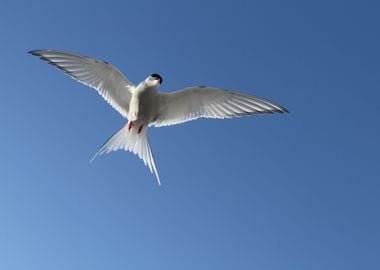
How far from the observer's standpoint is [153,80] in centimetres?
920

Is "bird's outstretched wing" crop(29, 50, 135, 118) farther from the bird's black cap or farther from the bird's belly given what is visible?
the bird's black cap

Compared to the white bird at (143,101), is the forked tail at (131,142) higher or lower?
lower

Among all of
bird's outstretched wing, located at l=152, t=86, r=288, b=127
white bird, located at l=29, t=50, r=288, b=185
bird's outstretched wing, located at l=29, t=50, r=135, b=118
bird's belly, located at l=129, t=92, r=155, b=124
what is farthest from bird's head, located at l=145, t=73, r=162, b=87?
bird's outstretched wing, located at l=29, t=50, r=135, b=118

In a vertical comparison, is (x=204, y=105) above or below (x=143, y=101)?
above

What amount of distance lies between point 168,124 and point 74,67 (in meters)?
1.84

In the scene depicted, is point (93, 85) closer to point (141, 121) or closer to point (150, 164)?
point (141, 121)

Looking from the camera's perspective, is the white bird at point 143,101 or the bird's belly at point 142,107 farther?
the bird's belly at point 142,107

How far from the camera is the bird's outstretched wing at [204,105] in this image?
9156 mm

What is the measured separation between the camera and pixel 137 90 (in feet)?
30.9

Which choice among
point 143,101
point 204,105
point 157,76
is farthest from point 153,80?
point 204,105

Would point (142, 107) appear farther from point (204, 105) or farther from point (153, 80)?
point (204, 105)

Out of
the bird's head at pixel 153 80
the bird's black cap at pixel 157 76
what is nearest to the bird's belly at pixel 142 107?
the bird's head at pixel 153 80

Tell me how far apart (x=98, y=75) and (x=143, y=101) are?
0.93m

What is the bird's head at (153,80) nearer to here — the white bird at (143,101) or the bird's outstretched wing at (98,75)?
the white bird at (143,101)
